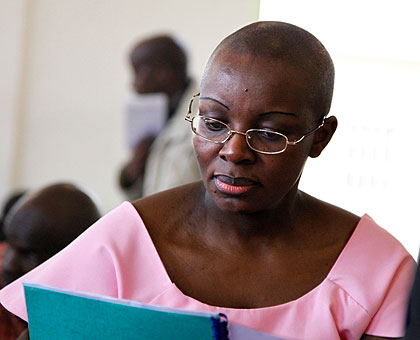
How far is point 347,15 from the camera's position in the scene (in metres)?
3.71

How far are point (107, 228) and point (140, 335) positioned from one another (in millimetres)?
374

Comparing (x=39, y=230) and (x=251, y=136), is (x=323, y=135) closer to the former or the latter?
(x=251, y=136)

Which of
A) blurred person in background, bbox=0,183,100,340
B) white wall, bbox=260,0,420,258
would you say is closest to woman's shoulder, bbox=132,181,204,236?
blurred person in background, bbox=0,183,100,340

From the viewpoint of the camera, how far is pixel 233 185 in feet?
5.54

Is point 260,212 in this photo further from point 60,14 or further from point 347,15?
point 60,14

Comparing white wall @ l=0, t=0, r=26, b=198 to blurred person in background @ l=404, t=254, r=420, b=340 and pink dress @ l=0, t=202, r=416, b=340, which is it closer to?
pink dress @ l=0, t=202, r=416, b=340

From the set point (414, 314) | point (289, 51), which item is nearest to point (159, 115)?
point (289, 51)

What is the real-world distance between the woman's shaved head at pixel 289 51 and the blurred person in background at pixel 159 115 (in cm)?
231

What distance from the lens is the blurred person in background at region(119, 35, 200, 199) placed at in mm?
4297

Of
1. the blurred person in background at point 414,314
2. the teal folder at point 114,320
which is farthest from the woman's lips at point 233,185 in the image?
the blurred person in background at point 414,314

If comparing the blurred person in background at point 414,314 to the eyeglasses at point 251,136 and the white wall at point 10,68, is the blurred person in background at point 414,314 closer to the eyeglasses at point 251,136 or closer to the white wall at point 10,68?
the eyeglasses at point 251,136

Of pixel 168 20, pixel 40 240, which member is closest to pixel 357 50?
pixel 40 240

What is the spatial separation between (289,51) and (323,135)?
0.77 ft

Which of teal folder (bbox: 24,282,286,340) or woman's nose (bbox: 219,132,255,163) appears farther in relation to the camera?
woman's nose (bbox: 219,132,255,163)
